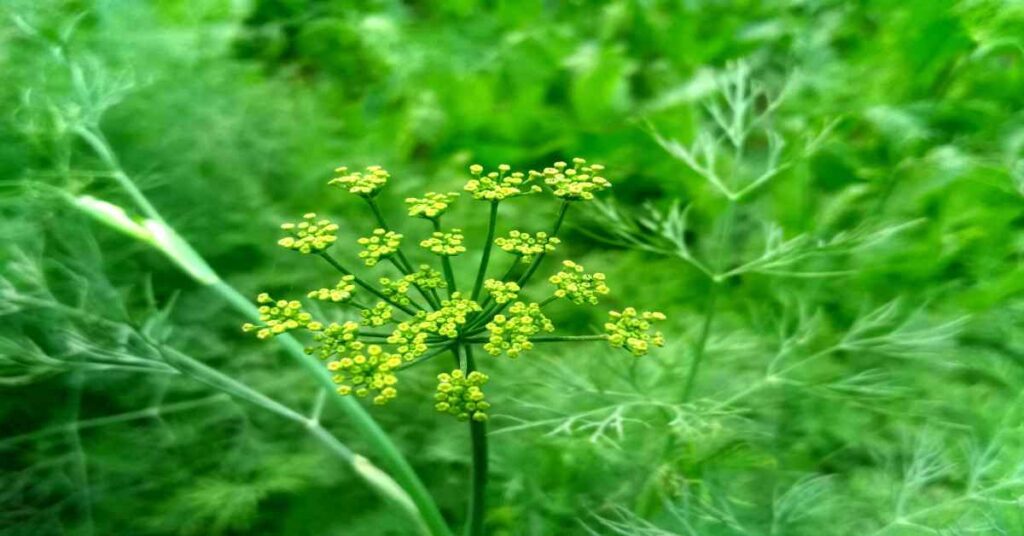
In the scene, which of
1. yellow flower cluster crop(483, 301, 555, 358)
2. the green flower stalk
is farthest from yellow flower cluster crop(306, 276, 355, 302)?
yellow flower cluster crop(483, 301, 555, 358)

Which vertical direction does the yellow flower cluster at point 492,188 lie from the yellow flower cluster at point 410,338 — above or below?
above

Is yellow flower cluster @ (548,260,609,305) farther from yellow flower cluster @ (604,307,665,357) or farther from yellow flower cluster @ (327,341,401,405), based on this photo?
yellow flower cluster @ (327,341,401,405)

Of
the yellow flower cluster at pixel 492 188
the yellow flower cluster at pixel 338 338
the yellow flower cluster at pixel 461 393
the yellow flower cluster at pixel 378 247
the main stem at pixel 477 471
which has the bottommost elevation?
the main stem at pixel 477 471

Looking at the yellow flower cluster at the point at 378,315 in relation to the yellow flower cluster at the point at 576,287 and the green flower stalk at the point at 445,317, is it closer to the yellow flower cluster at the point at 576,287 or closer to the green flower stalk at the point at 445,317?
the green flower stalk at the point at 445,317

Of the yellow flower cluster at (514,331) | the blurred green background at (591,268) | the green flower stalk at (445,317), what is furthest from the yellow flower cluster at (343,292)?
the blurred green background at (591,268)

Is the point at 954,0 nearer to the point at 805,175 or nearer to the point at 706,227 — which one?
the point at 805,175
